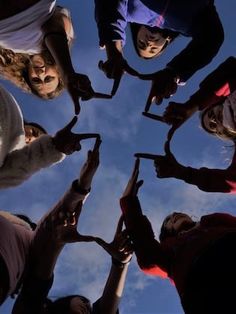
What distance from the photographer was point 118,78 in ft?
10.1

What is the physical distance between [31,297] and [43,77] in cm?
190

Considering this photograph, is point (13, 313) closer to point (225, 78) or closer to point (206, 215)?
point (206, 215)

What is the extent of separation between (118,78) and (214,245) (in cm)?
140

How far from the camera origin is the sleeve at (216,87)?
3.19 meters

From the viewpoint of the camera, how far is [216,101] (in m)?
3.29

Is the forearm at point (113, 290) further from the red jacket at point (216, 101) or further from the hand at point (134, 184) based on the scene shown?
the red jacket at point (216, 101)

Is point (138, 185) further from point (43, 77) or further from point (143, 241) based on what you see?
point (43, 77)

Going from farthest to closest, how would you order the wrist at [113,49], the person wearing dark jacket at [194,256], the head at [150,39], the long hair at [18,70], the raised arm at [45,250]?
the head at [150,39], the long hair at [18,70], the wrist at [113,49], the raised arm at [45,250], the person wearing dark jacket at [194,256]

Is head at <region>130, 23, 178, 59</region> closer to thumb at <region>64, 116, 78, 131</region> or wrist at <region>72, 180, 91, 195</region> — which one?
thumb at <region>64, 116, 78, 131</region>

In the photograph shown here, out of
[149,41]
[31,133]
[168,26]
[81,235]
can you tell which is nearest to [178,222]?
[81,235]

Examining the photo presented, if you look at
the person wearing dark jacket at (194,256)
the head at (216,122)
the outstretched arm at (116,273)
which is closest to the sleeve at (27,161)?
the person wearing dark jacket at (194,256)

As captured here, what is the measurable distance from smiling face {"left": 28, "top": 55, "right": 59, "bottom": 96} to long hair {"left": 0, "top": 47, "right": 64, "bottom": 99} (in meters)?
0.04

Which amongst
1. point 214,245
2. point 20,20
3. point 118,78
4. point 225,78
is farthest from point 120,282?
point 20,20

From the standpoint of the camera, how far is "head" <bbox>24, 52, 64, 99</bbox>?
3526 millimetres
